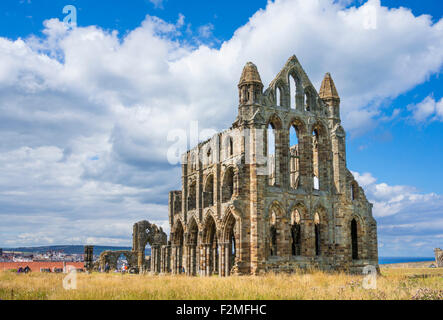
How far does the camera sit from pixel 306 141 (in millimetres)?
30469

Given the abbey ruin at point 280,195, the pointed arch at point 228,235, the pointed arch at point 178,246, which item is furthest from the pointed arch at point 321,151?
the pointed arch at point 178,246

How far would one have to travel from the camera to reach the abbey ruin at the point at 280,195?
26.9 meters

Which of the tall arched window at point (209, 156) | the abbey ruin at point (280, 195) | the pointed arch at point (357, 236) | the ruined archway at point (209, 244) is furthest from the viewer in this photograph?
the tall arched window at point (209, 156)

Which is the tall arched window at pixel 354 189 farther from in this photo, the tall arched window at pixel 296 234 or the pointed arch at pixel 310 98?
the pointed arch at pixel 310 98

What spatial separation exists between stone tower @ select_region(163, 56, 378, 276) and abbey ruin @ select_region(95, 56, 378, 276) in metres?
0.06

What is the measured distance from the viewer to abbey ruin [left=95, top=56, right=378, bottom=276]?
88.3 feet

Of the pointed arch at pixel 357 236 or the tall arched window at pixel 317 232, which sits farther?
the pointed arch at pixel 357 236

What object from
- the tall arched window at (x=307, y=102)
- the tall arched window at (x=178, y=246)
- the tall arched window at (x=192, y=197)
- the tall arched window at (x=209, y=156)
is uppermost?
the tall arched window at (x=307, y=102)

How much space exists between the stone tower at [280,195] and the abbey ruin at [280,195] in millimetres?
63

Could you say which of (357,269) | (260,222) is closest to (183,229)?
(260,222)

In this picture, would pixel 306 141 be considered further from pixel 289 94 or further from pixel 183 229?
pixel 183 229

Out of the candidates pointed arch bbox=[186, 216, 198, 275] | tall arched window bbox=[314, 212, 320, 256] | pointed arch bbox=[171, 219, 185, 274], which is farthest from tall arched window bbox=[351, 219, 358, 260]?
pointed arch bbox=[171, 219, 185, 274]
